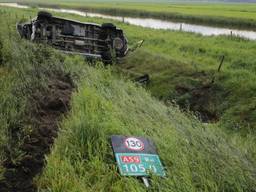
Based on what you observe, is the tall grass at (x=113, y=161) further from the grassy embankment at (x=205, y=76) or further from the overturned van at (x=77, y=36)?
the overturned van at (x=77, y=36)

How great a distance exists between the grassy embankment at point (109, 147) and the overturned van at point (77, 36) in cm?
519

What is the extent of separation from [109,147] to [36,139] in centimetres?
115

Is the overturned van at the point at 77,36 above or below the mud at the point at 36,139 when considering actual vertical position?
above

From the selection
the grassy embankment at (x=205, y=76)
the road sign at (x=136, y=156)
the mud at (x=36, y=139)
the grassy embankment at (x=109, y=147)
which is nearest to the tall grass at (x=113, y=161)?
the grassy embankment at (x=109, y=147)

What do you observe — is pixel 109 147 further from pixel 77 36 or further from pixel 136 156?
pixel 77 36

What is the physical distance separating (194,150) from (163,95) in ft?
22.3

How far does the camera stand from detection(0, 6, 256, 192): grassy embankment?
166 inches

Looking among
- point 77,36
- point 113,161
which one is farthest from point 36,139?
point 77,36

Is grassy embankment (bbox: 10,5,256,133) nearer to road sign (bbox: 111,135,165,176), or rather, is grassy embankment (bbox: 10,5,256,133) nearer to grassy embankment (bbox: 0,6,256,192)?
grassy embankment (bbox: 0,6,256,192)

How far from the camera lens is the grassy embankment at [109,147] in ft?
13.8

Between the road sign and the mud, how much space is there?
1.03 metres

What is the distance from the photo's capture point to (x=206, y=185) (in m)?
4.22

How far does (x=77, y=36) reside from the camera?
41.8ft

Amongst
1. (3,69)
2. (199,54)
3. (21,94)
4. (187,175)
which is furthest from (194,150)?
(199,54)
